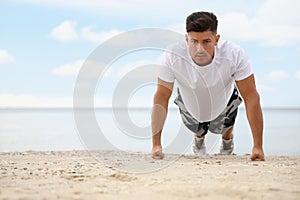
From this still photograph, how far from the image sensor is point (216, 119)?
5266 mm

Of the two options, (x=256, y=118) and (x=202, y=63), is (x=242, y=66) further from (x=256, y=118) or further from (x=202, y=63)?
(x=256, y=118)

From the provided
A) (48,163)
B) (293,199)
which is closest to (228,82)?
(48,163)

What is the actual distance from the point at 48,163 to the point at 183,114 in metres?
1.93

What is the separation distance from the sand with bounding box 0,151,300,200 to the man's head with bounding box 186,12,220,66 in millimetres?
1102

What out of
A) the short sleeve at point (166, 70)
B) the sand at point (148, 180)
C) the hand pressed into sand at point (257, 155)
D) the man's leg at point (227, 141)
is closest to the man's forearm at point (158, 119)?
the short sleeve at point (166, 70)

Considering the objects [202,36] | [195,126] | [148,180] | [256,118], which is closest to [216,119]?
[195,126]

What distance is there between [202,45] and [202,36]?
10 centimetres

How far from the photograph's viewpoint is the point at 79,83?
4117 millimetres

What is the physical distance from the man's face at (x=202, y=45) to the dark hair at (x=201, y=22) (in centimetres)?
4

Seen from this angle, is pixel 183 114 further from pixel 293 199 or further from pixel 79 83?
pixel 293 199

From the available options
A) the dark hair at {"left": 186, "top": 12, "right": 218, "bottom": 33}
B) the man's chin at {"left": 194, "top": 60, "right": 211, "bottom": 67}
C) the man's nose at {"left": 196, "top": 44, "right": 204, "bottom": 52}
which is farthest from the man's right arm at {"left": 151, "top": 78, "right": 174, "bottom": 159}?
the dark hair at {"left": 186, "top": 12, "right": 218, "bottom": 33}

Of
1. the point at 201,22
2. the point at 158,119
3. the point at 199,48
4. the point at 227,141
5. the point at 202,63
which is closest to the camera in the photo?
the point at 201,22

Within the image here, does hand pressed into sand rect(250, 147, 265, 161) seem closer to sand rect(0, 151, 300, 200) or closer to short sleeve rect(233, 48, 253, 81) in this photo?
sand rect(0, 151, 300, 200)

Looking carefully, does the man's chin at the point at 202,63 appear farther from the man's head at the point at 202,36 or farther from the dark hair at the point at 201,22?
the dark hair at the point at 201,22
